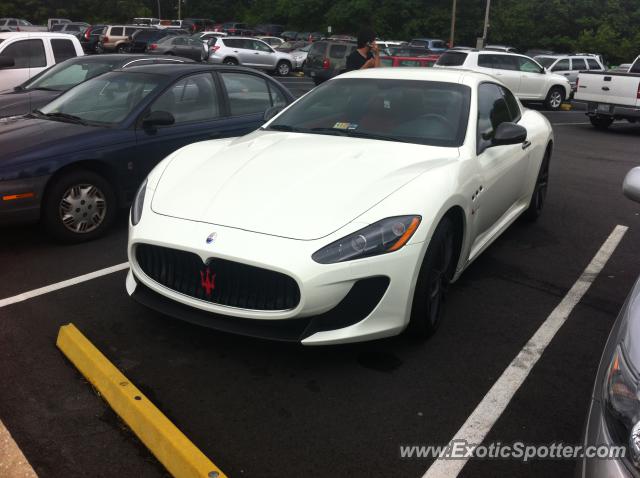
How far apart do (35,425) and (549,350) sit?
282cm

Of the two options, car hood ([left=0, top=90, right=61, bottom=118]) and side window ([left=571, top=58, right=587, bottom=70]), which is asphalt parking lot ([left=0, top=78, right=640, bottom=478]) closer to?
car hood ([left=0, top=90, right=61, bottom=118])

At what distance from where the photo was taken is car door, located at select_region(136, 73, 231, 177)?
5719 mm

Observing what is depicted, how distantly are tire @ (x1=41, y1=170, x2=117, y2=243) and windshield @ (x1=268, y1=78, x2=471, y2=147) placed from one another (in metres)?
1.66

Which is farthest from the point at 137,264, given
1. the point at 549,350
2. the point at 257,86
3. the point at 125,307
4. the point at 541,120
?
the point at 541,120

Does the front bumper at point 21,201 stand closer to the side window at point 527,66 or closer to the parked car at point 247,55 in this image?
the side window at point 527,66

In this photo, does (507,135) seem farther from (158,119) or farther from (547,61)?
(547,61)

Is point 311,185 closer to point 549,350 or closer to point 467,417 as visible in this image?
point 467,417

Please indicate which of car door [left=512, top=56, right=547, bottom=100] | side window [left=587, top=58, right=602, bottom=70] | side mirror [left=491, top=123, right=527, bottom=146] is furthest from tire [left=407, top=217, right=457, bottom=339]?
side window [left=587, top=58, right=602, bottom=70]

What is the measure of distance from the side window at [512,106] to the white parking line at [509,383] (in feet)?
5.12

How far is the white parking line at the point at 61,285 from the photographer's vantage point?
4.23m

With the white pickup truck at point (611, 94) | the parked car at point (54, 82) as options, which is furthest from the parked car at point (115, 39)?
the parked car at point (54, 82)

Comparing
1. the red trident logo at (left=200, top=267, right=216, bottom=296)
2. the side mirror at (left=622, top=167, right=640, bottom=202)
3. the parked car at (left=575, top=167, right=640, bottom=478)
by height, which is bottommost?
the red trident logo at (left=200, top=267, right=216, bottom=296)

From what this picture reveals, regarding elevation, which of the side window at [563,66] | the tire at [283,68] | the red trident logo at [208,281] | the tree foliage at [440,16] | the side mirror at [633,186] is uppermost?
the tree foliage at [440,16]

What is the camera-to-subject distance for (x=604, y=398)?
2.01 metres
